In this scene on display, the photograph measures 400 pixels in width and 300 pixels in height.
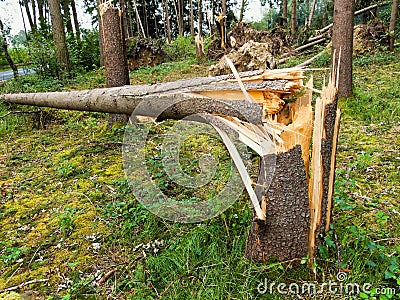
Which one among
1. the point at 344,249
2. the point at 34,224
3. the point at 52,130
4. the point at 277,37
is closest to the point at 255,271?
the point at 344,249

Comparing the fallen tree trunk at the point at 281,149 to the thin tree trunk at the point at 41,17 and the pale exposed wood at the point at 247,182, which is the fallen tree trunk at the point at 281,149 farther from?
the thin tree trunk at the point at 41,17

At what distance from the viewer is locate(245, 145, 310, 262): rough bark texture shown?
2.10 meters

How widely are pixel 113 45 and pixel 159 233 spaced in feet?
11.8

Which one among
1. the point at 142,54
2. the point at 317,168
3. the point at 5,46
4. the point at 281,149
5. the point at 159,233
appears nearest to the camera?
the point at 281,149

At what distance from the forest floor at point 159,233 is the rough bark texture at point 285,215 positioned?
11cm

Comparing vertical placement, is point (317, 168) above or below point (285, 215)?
above

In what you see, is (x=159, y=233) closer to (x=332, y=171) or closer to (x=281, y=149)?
(x=281, y=149)

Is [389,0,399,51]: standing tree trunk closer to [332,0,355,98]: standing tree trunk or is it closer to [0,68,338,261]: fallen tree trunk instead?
[332,0,355,98]: standing tree trunk

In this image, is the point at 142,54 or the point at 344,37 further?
the point at 142,54

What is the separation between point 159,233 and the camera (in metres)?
2.84

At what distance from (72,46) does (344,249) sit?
1298 cm

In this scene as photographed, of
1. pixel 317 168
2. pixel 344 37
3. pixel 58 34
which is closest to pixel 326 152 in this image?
pixel 317 168

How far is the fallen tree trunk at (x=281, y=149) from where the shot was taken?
81.7 inches

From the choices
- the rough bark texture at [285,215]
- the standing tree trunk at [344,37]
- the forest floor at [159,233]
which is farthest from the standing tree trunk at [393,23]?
the rough bark texture at [285,215]
